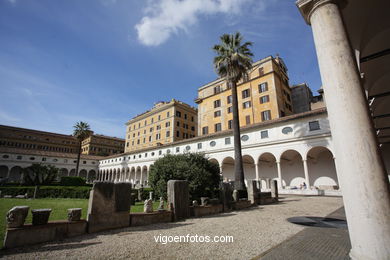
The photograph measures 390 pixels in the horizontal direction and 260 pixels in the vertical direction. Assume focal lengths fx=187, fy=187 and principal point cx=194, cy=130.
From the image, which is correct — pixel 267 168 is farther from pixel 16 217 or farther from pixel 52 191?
pixel 16 217

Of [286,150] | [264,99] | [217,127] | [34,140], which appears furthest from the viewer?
[34,140]

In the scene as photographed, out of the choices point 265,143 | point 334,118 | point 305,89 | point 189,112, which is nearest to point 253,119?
point 265,143

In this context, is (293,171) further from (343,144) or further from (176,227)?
(343,144)

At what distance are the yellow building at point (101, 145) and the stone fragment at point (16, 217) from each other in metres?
83.7

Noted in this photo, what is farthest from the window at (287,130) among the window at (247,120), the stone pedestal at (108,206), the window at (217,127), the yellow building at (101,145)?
the yellow building at (101,145)

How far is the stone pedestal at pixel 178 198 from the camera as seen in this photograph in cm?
806

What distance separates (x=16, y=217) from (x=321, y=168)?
27.5m

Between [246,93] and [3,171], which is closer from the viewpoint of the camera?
[246,93]

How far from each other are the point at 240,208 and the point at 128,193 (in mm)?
7530

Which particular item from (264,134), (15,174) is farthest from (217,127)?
(15,174)

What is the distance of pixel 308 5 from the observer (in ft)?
12.0

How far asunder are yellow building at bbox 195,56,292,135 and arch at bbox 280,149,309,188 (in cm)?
869

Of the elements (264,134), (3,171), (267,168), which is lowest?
(267,168)

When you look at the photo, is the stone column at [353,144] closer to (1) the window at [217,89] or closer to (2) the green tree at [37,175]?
(2) the green tree at [37,175]
